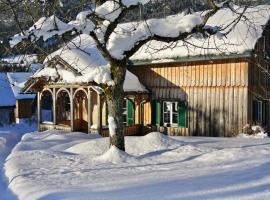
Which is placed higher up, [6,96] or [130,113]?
[6,96]

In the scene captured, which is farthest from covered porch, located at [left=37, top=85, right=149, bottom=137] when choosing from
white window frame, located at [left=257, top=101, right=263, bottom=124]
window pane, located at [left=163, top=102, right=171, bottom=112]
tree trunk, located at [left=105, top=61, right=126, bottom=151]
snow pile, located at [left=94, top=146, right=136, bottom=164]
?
snow pile, located at [left=94, top=146, right=136, bottom=164]

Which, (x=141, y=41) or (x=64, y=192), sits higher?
(x=141, y=41)

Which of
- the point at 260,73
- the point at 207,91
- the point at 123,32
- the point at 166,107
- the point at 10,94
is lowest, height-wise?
the point at 166,107

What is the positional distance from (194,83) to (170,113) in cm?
218

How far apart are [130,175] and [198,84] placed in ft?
36.7

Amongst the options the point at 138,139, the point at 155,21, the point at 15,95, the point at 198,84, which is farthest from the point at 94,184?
the point at 15,95

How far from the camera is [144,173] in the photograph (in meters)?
10.4

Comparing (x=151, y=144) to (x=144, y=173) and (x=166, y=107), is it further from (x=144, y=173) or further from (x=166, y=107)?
(x=166, y=107)

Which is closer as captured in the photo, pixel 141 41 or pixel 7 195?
pixel 7 195

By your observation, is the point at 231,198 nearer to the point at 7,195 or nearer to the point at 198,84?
the point at 7,195

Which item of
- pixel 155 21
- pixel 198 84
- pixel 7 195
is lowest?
pixel 7 195

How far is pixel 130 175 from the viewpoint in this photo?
33.6ft

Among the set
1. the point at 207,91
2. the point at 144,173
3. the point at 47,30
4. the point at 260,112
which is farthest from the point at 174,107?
the point at 47,30

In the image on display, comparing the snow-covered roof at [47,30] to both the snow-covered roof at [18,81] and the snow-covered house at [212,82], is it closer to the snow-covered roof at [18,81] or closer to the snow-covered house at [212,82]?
the snow-covered house at [212,82]
